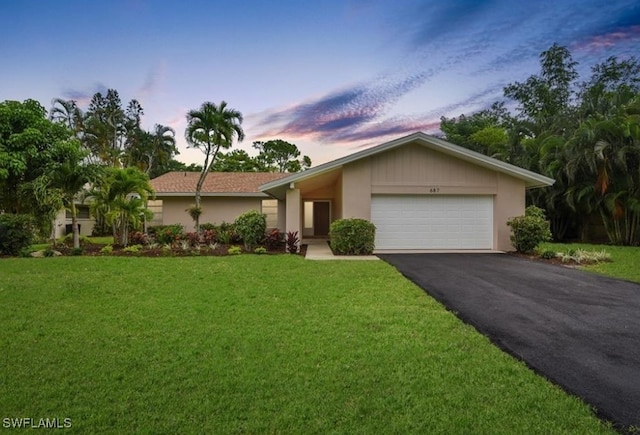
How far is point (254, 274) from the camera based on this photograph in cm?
826

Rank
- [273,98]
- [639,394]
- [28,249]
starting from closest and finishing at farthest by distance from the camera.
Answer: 1. [639,394]
2. [28,249]
3. [273,98]

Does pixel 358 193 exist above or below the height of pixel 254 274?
above

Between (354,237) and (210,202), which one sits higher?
(210,202)

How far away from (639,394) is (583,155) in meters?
14.8

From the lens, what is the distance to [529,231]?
11.6m

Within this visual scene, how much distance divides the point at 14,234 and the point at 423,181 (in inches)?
540

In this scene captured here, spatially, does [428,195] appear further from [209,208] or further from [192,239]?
[209,208]

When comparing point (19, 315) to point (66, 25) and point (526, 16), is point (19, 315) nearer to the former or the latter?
point (66, 25)

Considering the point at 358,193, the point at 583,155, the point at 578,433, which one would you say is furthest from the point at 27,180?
the point at 583,155

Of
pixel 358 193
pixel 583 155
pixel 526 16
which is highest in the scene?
pixel 526 16

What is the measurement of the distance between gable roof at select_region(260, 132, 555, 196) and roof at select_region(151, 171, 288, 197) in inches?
228

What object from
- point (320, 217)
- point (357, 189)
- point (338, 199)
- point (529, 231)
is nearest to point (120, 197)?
point (338, 199)

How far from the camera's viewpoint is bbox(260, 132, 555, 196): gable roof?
38.9 ft

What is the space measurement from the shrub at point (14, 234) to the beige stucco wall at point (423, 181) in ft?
35.1
